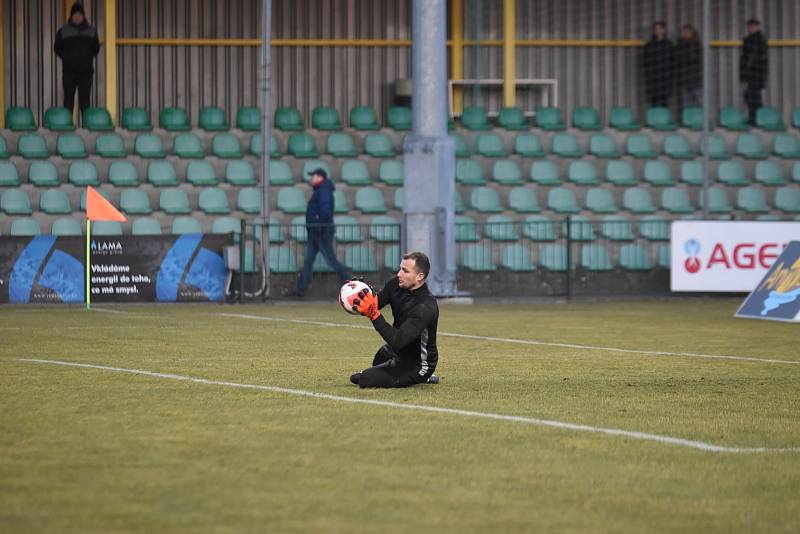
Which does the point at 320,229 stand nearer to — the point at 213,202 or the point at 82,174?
the point at 213,202

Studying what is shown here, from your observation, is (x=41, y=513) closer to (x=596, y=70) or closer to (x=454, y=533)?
(x=454, y=533)

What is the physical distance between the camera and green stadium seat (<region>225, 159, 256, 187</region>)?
28297mm

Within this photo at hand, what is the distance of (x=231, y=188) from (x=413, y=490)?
864 inches

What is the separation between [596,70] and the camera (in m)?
33.7

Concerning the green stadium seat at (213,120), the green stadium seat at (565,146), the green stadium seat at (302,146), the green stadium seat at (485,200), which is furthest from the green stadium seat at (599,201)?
the green stadium seat at (213,120)

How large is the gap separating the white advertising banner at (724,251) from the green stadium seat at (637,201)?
407 cm

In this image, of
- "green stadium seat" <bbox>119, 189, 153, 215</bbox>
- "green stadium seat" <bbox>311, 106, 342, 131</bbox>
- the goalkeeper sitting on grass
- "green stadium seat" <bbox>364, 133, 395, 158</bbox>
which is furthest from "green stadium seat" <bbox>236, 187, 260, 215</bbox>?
the goalkeeper sitting on grass

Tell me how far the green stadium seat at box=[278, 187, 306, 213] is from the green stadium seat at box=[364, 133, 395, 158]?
6.90ft

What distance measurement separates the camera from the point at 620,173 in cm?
2962

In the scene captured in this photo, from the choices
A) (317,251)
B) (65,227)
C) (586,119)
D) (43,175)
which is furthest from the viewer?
(586,119)

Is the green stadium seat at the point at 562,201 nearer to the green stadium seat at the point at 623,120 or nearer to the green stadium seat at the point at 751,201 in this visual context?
the green stadium seat at the point at 623,120

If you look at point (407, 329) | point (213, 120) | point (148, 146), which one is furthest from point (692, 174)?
point (407, 329)

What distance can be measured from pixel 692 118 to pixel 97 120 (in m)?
12.9

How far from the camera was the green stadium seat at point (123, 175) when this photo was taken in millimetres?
27812
